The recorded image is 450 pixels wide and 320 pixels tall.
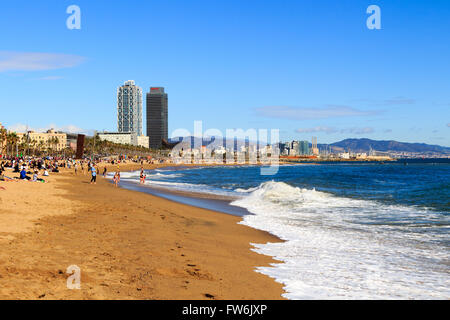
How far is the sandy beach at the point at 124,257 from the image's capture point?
6703 millimetres

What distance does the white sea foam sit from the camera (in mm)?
8055

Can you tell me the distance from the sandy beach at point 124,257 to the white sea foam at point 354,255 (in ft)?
2.71

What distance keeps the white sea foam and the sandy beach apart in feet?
2.71

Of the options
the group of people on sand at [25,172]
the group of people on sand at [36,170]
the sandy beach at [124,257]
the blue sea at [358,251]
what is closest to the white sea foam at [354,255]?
the blue sea at [358,251]

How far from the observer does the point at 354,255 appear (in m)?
11.3

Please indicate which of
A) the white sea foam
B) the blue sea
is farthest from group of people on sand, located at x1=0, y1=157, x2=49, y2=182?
the white sea foam

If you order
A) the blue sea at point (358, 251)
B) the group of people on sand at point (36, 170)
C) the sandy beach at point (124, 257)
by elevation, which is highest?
the group of people on sand at point (36, 170)

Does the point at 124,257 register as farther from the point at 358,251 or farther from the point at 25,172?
the point at 25,172

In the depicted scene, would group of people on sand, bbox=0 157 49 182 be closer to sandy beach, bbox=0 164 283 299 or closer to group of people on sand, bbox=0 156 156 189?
group of people on sand, bbox=0 156 156 189

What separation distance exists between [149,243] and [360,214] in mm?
14345

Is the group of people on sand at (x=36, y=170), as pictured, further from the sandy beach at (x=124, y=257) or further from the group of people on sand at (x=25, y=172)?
the sandy beach at (x=124, y=257)

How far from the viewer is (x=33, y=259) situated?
7848 mm
